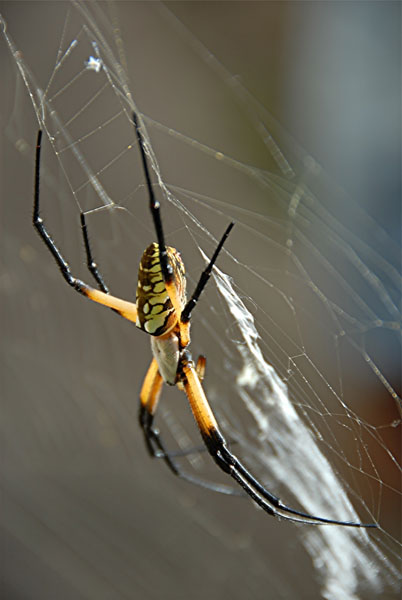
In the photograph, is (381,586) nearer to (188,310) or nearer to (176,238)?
(188,310)

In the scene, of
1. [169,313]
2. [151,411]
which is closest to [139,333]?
[151,411]

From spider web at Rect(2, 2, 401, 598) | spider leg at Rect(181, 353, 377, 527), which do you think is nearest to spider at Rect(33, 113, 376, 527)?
spider leg at Rect(181, 353, 377, 527)

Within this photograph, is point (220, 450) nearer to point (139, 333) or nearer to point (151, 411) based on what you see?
point (151, 411)

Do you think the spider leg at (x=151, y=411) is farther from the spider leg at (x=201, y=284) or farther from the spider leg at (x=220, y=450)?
the spider leg at (x=201, y=284)

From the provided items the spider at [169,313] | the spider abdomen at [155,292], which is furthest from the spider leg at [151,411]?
the spider abdomen at [155,292]

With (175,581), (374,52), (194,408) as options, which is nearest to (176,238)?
(194,408)

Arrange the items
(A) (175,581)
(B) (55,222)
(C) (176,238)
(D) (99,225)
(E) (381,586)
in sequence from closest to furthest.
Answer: (E) (381,586) < (C) (176,238) < (A) (175,581) < (D) (99,225) < (B) (55,222)
